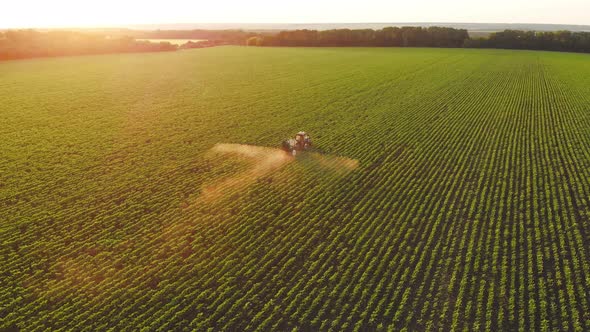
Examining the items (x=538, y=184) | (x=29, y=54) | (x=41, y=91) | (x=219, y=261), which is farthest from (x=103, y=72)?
(x=538, y=184)

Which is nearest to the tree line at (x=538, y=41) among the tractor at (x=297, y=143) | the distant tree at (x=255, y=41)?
the distant tree at (x=255, y=41)

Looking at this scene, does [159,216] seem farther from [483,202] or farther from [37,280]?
[483,202]

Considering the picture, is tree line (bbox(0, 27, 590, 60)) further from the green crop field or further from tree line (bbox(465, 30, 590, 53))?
the green crop field

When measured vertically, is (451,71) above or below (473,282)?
above

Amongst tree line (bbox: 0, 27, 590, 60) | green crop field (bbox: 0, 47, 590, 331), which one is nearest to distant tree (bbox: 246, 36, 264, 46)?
tree line (bbox: 0, 27, 590, 60)

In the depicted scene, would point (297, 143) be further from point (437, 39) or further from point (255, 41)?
point (255, 41)

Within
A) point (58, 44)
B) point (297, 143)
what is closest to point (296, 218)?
point (297, 143)
